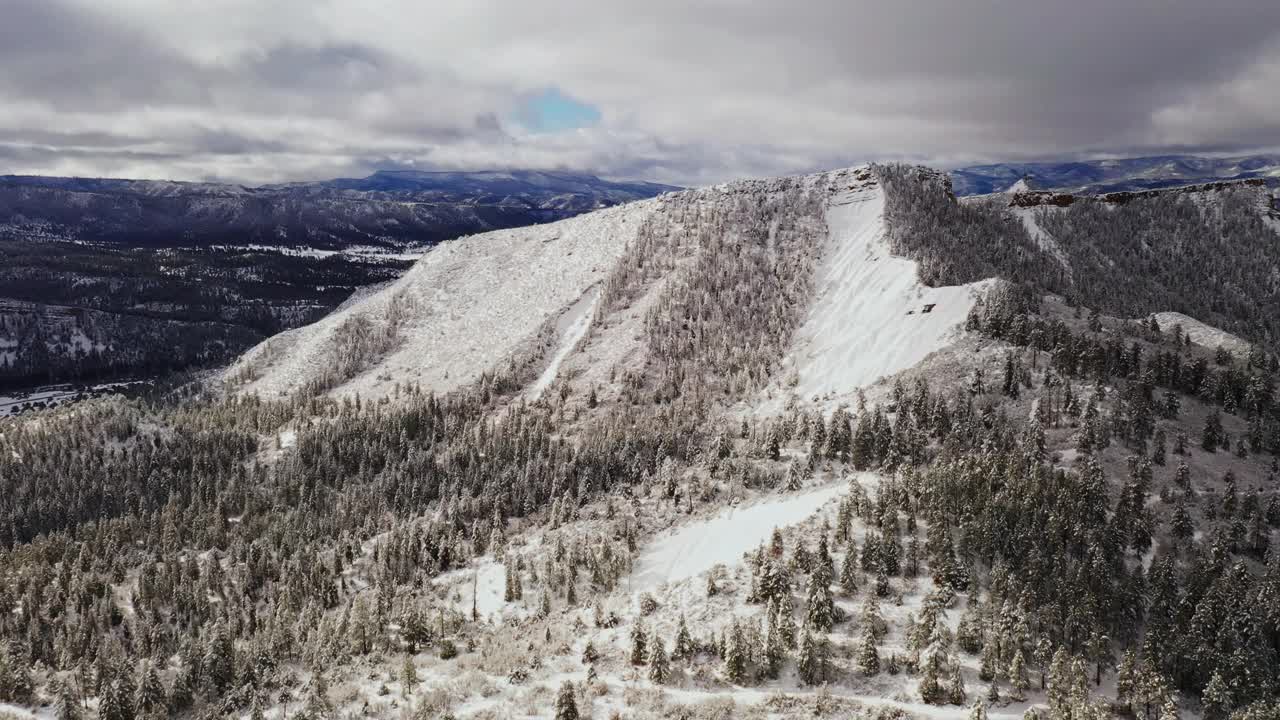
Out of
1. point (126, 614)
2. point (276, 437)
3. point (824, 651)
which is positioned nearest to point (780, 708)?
point (824, 651)

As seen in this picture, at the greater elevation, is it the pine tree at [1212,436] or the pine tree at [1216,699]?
the pine tree at [1212,436]

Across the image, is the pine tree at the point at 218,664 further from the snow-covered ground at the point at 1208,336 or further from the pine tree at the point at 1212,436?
the snow-covered ground at the point at 1208,336

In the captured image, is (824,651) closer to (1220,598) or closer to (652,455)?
(1220,598)

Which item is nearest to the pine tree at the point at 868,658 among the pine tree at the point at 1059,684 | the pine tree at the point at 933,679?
the pine tree at the point at 933,679

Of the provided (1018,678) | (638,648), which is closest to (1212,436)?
(1018,678)


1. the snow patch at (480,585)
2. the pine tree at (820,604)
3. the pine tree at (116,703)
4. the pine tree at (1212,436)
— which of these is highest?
the pine tree at (1212,436)

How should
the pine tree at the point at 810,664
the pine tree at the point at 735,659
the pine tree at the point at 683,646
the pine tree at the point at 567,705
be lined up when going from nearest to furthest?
the pine tree at the point at 567,705, the pine tree at the point at 810,664, the pine tree at the point at 735,659, the pine tree at the point at 683,646
